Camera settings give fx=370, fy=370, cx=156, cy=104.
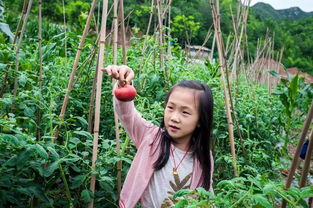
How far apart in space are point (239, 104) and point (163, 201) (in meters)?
1.65

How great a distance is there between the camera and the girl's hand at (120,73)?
3.91 ft

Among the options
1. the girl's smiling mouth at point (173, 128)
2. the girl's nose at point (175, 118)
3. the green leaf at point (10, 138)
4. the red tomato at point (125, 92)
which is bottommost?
the girl's smiling mouth at point (173, 128)

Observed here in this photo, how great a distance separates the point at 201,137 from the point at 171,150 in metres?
0.13

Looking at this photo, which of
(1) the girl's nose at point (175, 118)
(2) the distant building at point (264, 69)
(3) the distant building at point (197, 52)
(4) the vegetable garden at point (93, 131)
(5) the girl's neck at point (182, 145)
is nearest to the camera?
(4) the vegetable garden at point (93, 131)

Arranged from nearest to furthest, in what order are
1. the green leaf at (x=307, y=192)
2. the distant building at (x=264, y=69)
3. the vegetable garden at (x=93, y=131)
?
the green leaf at (x=307, y=192) → the vegetable garden at (x=93, y=131) → the distant building at (x=264, y=69)

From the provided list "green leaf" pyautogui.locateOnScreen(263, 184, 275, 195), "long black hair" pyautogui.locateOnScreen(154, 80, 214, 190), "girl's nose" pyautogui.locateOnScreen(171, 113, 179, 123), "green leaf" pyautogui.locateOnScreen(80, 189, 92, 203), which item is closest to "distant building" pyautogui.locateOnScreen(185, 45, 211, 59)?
"long black hair" pyautogui.locateOnScreen(154, 80, 214, 190)

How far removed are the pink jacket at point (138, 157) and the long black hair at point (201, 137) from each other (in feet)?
0.07

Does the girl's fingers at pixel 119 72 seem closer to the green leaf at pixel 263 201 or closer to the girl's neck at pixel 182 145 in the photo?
the girl's neck at pixel 182 145

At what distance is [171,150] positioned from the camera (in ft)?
4.59

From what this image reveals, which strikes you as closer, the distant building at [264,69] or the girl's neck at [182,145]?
the girl's neck at [182,145]

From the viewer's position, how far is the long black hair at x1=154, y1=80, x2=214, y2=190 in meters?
1.37

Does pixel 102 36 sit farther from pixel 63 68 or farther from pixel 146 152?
pixel 63 68

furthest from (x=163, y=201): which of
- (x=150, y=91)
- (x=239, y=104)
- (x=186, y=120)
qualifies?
(x=239, y=104)

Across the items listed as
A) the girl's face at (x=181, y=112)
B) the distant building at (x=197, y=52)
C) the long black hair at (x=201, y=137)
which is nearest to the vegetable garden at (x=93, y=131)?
the long black hair at (x=201, y=137)
